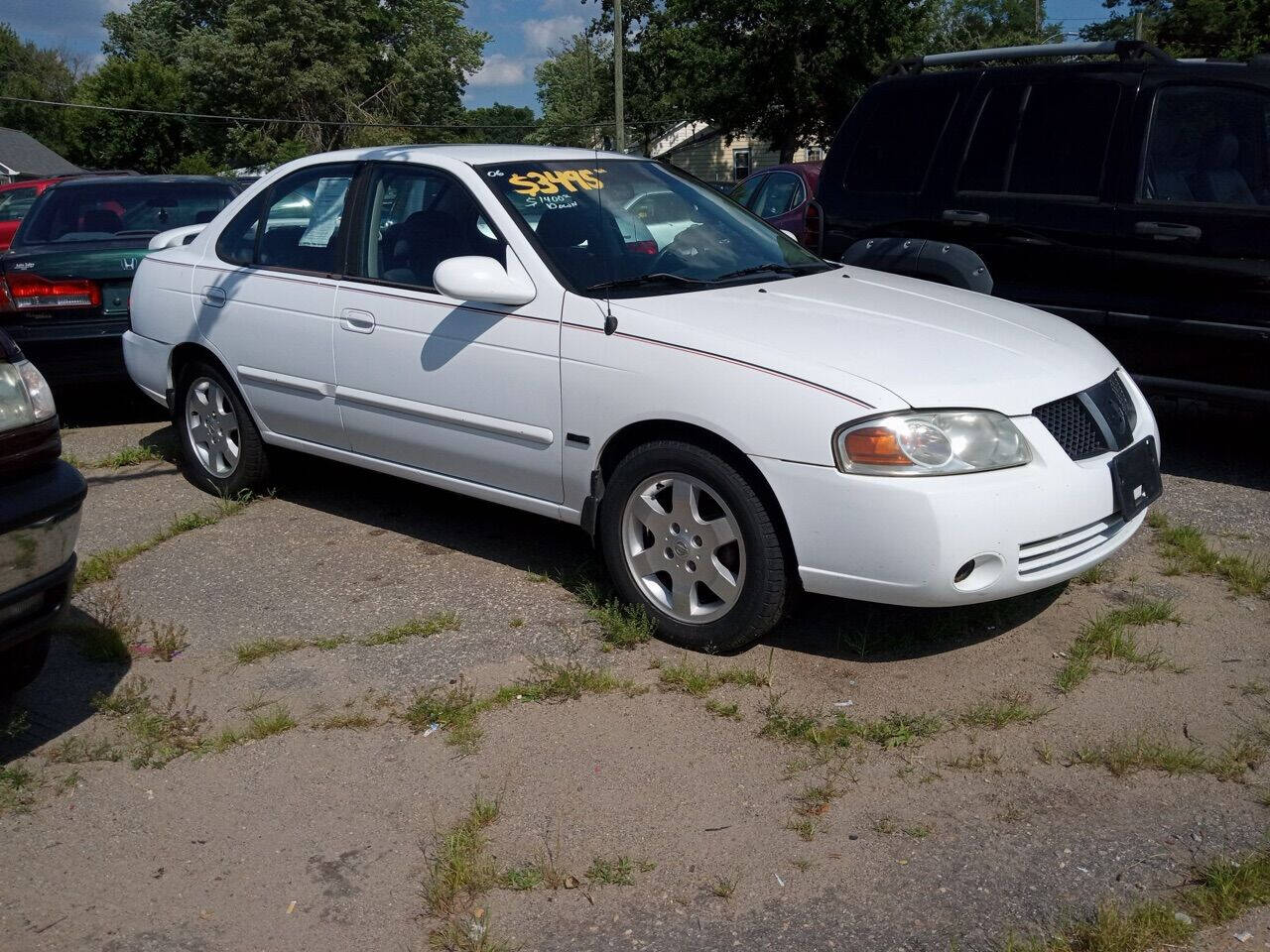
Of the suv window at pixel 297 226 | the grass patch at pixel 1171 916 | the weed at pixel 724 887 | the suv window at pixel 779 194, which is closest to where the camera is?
the grass patch at pixel 1171 916

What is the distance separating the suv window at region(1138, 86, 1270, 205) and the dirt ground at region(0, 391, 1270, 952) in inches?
70.9

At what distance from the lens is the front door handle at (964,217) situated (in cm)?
662

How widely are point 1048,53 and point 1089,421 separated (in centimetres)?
360

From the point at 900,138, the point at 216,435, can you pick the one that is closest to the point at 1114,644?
the point at 900,138

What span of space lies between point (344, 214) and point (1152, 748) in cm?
386

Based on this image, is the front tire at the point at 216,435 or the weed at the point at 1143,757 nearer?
the weed at the point at 1143,757

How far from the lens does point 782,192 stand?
497 inches

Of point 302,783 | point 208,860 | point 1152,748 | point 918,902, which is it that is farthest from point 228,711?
point 1152,748

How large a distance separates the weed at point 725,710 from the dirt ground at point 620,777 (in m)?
0.03

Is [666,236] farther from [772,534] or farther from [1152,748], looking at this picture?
[1152,748]

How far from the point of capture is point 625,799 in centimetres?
349

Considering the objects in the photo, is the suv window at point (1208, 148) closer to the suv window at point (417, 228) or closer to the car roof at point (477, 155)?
the car roof at point (477, 155)

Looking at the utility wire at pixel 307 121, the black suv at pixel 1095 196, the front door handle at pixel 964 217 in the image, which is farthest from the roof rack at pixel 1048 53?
the utility wire at pixel 307 121

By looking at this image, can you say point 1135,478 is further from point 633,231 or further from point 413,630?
point 413,630
